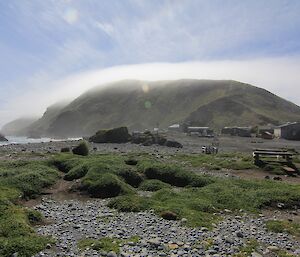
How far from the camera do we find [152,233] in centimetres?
1831

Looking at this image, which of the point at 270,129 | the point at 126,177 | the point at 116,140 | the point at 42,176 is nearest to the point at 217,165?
the point at 126,177

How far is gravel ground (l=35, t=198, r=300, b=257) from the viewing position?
1593 cm

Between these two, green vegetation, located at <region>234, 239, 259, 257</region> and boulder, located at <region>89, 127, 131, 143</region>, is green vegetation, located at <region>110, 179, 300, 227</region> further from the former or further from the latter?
boulder, located at <region>89, 127, 131, 143</region>

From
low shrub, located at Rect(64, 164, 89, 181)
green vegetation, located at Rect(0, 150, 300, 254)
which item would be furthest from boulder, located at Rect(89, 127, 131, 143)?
low shrub, located at Rect(64, 164, 89, 181)

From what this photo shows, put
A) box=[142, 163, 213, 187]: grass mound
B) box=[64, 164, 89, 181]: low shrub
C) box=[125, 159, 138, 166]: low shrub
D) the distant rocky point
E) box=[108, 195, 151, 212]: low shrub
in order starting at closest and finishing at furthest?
box=[108, 195, 151, 212]: low shrub → box=[142, 163, 213, 187]: grass mound → box=[64, 164, 89, 181]: low shrub → box=[125, 159, 138, 166]: low shrub → the distant rocky point

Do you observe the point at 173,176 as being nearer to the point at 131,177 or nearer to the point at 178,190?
the point at 178,190

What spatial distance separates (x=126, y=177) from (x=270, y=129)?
142572 millimetres

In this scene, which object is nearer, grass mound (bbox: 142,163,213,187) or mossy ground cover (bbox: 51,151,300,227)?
mossy ground cover (bbox: 51,151,300,227)

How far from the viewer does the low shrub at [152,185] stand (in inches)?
1195

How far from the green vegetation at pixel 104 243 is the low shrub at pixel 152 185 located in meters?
12.9

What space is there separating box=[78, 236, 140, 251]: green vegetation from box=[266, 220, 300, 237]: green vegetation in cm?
776

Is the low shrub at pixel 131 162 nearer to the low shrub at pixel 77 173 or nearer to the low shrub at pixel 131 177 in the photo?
the low shrub at pixel 131 177

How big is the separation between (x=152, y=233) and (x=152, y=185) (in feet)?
40.5

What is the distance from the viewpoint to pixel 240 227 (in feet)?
66.4
